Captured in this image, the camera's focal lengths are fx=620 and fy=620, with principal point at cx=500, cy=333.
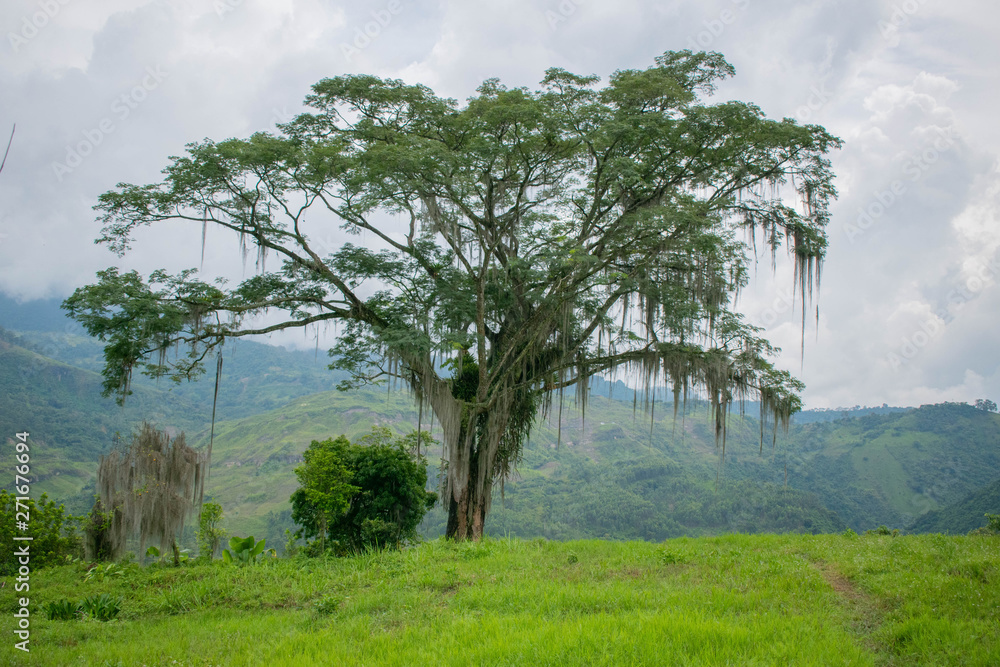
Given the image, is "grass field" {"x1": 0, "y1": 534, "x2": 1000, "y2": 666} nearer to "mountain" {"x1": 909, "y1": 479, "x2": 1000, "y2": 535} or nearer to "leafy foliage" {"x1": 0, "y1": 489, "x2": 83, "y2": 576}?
"leafy foliage" {"x1": 0, "y1": 489, "x2": 83, "y2": 576}

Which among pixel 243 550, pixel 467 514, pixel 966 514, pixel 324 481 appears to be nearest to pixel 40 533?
pixel 243 550

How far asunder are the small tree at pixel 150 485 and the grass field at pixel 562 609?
2.62ft

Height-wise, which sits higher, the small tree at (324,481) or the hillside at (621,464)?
the small tree at (324,481)

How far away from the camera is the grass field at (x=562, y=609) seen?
5.33 meters

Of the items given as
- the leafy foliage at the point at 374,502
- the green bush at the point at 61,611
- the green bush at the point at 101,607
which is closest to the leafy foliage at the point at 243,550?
the leafy foliage at the point at 374,502

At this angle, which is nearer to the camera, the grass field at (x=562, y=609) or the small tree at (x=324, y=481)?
the grass field at (x=562, y=609)

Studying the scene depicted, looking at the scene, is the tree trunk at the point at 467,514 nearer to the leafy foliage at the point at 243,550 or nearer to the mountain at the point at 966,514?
the leafy foliage at the point at 243,550

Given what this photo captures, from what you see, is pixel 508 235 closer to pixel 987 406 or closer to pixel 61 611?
pixel 61 611

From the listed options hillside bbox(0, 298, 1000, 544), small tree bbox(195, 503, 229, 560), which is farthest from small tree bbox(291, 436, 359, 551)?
hillside bbox(0, 298, 1000, 544)

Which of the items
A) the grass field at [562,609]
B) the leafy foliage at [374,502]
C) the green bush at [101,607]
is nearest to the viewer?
the grass field at [562,609]

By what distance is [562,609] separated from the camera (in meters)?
6.64

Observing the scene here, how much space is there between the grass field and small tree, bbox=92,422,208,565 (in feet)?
2.62

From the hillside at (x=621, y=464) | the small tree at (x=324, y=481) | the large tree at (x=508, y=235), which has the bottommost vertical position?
the hillside at (x=621, y=464)

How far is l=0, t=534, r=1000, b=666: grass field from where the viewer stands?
5.33 metres
